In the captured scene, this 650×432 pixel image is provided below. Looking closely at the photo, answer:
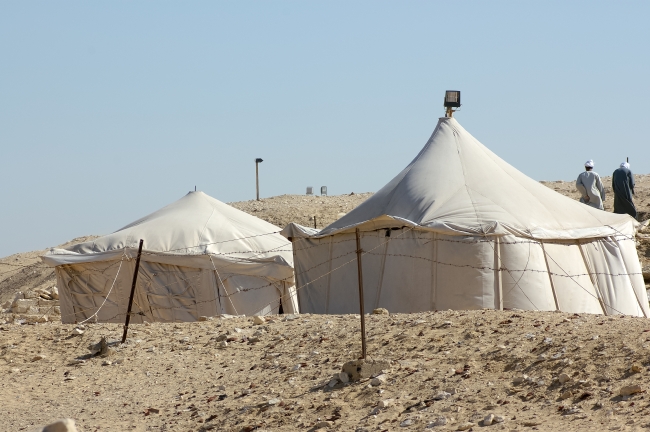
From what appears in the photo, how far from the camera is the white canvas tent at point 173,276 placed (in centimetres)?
1684

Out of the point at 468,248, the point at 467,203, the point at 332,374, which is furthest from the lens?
the point at 467,203

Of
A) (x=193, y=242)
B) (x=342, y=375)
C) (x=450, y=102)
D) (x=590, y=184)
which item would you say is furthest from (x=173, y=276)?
(x=342, y=375)

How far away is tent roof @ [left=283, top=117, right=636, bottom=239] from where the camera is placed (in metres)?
13.4

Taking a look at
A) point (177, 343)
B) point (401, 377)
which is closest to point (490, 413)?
point (401, 377)

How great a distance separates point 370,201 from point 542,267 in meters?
3.06

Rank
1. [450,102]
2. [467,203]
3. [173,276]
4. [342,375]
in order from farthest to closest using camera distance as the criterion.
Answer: [173,276] → [450,102] → [467,203] → [342,375]

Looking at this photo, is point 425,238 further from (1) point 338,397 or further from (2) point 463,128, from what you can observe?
(1) point 338,397

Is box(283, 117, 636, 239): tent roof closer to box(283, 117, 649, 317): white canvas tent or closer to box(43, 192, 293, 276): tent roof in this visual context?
box(283, 117, 649, 317): white canvas tent

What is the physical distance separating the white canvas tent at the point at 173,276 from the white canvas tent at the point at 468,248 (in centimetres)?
224

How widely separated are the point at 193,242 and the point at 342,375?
943 cm

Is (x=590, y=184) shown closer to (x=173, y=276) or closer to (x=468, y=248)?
(x=468, y=248)

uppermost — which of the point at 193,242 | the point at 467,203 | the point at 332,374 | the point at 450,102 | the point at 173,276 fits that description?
the point at 450,102

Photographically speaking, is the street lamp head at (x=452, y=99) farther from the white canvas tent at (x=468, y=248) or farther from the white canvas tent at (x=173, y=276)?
the white canvas tent at (x=173, y=276)

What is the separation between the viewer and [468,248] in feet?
42.5
